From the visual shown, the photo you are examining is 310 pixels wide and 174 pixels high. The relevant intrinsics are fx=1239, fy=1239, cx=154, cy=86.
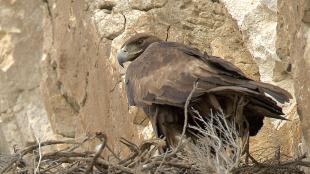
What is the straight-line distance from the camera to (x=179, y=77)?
7824mm

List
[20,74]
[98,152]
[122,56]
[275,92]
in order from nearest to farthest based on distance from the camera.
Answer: [98,152], [275,92], [122,56], [20,74]

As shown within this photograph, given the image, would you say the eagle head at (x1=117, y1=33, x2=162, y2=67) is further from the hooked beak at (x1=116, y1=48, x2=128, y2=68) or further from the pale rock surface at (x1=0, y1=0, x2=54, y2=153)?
the pale rock surface at (x1=0, y1=0, x2=54, y2=153)

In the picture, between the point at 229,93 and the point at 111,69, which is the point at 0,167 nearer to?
the point at 229,93

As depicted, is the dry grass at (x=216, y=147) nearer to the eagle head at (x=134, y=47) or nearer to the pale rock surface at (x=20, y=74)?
the eagle head at (x=134, y=47)

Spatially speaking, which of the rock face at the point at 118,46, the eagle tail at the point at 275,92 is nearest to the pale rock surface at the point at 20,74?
the rock face at the point at 118,46

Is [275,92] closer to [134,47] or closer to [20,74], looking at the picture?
[134,47]

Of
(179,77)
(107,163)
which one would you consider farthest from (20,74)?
(107,163)

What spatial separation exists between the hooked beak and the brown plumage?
1.34 feet

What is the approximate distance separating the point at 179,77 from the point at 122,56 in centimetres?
109

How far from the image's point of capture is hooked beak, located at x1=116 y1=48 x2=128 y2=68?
29.0 ft

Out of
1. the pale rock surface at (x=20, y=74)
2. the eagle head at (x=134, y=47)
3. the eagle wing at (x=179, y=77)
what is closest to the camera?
the eagle wing at (x=179, y=77)

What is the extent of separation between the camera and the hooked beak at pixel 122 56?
884cm

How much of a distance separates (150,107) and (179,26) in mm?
1870

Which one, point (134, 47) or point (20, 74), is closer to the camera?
point (134, 47)
